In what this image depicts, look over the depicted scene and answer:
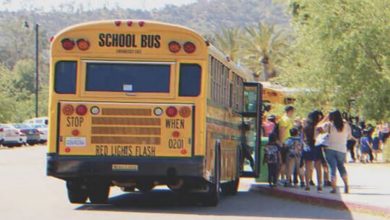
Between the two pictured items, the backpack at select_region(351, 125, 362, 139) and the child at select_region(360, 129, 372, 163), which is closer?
the child at select_region(360, 129, 372, 163)

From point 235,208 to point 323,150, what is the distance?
10.2ft

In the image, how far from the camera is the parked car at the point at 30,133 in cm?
6174

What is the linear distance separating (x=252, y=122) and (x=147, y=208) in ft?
20.7

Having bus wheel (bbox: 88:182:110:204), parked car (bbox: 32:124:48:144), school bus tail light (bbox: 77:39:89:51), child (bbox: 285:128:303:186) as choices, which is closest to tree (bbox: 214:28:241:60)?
parked car (bbox: 32:124:48:144)

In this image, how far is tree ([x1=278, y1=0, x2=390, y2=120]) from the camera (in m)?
37.2

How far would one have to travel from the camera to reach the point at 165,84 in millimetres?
16719

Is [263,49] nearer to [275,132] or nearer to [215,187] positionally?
[275,132]

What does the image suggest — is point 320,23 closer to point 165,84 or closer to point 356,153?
point 356,153

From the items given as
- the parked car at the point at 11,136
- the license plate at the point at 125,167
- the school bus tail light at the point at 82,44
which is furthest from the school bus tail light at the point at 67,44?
the parked car at the point at 11,136

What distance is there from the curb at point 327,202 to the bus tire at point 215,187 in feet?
7.06

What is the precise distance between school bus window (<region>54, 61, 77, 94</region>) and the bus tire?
299 cm

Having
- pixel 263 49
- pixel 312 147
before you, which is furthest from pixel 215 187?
pixel 263 49

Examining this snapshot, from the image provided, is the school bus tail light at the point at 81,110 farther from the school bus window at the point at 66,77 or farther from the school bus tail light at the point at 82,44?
the school bus tail light at the point at 82,44

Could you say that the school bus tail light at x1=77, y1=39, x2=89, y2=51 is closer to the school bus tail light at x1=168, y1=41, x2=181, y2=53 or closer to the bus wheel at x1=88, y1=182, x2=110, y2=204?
the school bus tail light at x1=168, y1=41, x2=181, y2=53
